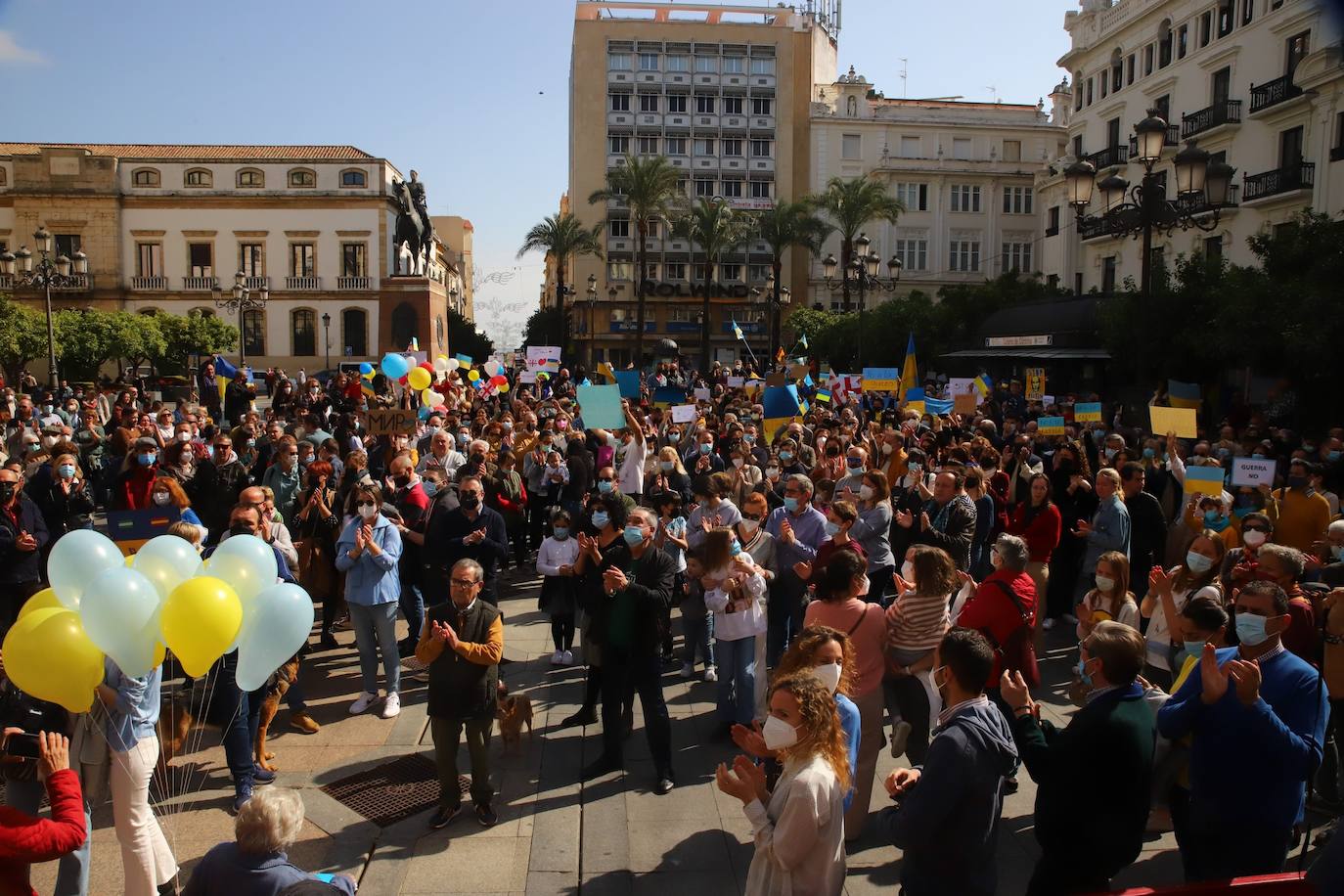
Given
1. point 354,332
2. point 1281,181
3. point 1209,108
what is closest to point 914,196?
point 1209,108

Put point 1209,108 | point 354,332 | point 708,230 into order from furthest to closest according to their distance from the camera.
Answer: point 354,332 < point 708,230 < point 1209,108

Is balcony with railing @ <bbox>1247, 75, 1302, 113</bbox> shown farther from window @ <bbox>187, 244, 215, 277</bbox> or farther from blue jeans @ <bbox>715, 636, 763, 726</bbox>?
window @ <bbox>187, 244, 215, 277</bbox>

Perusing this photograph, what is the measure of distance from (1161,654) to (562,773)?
12.5 feet

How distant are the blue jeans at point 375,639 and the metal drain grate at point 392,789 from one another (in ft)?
3.13

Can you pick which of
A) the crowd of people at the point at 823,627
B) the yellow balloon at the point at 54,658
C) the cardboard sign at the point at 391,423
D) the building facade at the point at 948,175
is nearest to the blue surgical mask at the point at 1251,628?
the crowd of people at the point at 823,627

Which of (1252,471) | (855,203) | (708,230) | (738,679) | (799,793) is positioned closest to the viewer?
(799,793)

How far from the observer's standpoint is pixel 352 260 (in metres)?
57.7

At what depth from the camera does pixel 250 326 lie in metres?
57.2

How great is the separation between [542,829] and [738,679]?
66.2 inches

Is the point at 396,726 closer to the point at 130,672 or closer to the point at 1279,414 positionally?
the point at 130,672

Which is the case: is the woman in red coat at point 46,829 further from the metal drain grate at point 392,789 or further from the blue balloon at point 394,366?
the blue balloon at point 394,366

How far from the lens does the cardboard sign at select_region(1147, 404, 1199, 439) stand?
11.3 metres

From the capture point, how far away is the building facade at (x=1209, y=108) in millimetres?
27281

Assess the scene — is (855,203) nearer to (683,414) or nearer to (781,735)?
(683,414)
